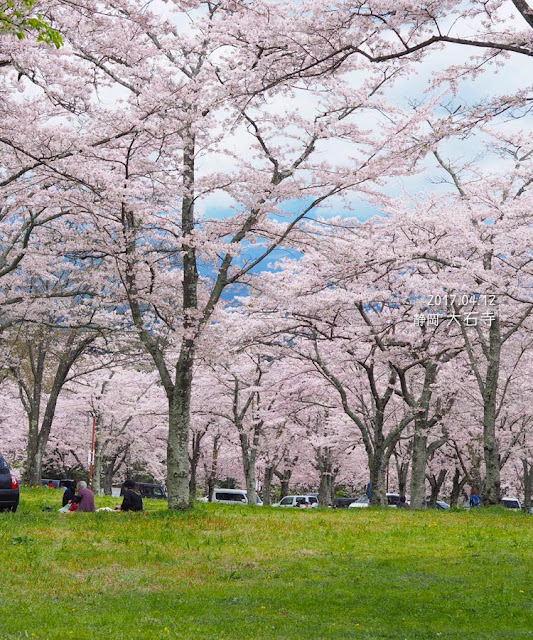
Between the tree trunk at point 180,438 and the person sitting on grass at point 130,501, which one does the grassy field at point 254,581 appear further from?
the person sitting on grass at point 130,501

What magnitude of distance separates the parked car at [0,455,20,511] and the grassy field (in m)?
1.22

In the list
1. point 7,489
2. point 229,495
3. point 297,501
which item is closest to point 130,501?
point 7,489

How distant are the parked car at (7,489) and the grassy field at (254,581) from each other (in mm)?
1219

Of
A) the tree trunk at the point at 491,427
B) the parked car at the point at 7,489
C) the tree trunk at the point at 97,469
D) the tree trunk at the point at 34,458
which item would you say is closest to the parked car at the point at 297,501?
the tree trunk at the point at 97,469

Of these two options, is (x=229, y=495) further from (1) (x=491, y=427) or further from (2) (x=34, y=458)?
(1) (x=491, y=427)

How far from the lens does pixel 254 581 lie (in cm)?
908

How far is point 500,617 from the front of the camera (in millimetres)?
7391

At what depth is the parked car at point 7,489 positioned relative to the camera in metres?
15.8

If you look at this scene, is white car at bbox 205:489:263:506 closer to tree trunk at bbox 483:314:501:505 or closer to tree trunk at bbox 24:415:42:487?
tree trunk at bbox 24:415:42:487

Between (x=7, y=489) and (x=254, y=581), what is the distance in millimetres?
8738

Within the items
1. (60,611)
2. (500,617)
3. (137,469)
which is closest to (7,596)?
(60,611)

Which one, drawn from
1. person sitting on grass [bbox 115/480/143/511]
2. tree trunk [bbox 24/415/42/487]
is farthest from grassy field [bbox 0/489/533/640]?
tree trunk [bbox 24/415/42/487]

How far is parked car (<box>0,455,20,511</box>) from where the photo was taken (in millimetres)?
15758

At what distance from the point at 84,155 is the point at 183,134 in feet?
8.64
